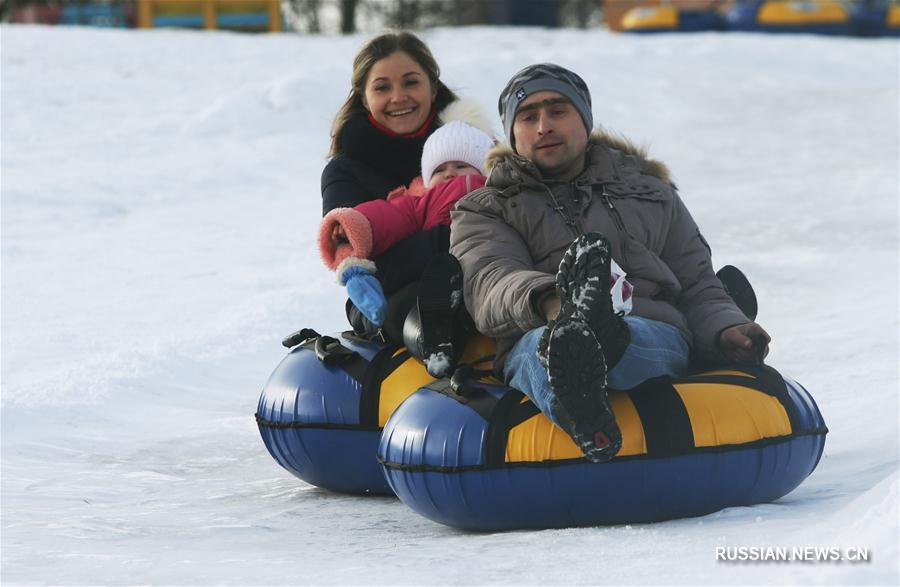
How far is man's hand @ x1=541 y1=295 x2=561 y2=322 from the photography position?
347 cm

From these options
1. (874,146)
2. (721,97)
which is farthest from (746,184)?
(721,97)

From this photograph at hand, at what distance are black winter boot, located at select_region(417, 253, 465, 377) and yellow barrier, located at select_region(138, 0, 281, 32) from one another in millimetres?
18825

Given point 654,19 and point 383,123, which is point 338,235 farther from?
point 654,19

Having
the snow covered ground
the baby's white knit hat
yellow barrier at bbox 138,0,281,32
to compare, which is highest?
yellow barrier at bbox 138,0,281,32

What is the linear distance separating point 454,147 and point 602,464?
1.31 meters

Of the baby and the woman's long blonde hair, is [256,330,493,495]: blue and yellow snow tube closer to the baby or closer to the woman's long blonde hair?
the baby

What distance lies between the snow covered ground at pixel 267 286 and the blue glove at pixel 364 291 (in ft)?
1.99

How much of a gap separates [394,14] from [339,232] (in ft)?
86.4

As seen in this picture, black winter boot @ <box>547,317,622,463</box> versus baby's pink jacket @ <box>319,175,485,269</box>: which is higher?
baby's pink jacket @ <box>319,175,485,269</box>

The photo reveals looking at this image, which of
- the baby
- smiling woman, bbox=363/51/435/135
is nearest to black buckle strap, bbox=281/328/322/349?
the baby

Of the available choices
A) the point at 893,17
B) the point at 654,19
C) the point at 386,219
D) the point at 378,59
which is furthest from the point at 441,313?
the point at 893,17

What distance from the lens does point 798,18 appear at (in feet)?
81.8

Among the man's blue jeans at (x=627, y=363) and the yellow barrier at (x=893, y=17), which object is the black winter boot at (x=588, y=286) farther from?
the yellow barrier at (x=893, y=17)

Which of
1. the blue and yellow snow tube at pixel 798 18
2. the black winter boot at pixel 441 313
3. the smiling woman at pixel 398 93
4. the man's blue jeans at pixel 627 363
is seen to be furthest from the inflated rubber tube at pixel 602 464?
the blue and yellow snow tube at pixel 798 18
